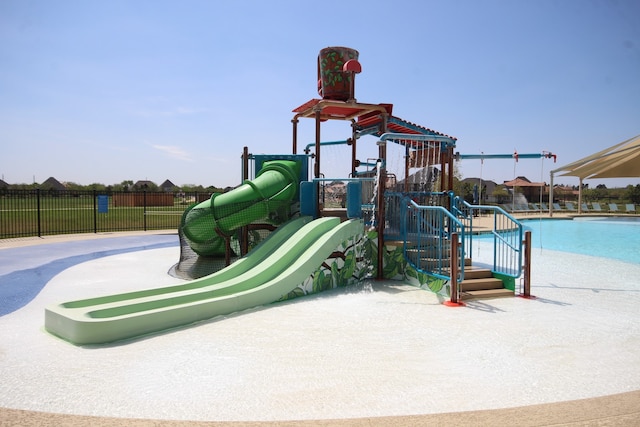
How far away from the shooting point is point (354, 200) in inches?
328

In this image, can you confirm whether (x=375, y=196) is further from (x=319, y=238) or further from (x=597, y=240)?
(x=597, y=240)

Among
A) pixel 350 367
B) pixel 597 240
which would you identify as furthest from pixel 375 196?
pixel 597 240

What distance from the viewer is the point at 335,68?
9.73m

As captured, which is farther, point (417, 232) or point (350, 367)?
point (417, 232)

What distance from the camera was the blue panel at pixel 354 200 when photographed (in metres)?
8.34

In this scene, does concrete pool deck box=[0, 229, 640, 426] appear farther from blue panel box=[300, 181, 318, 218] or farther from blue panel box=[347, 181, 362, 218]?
blue panel box=[300, 181, 318, 218]

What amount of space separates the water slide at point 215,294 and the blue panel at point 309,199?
215mm

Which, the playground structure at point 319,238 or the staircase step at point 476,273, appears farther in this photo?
the staircase step at point 476,273

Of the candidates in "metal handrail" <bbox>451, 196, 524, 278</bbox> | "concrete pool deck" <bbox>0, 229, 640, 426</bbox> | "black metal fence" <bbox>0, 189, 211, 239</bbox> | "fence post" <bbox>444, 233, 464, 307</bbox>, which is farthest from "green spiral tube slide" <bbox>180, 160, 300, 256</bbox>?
"black metal fence" <bbox>0, 189, 211, 239</bbox>

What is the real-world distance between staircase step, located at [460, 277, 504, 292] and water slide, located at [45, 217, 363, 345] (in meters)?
2.16

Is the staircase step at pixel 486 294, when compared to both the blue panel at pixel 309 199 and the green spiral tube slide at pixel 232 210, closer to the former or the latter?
the blue panel at pixel 309 199

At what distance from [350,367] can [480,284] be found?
13.2 feet

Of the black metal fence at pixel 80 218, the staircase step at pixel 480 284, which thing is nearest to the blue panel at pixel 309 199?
the staircase step at pixel 480 284

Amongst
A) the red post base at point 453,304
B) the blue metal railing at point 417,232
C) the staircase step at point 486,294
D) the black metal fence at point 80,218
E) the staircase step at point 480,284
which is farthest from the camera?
the black metal fence at point 80,218
